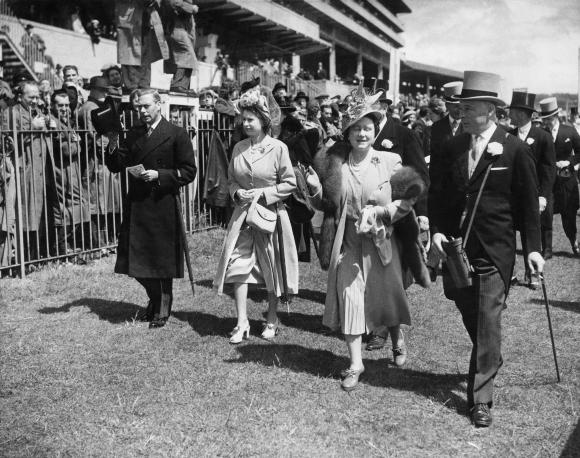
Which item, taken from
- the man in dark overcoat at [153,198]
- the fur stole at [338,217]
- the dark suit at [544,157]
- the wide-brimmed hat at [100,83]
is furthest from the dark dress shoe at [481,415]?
the wide-brimmed hat at [100,83]

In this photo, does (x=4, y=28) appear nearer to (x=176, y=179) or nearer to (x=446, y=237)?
(x=176, y=179)

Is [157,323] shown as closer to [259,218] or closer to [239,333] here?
[239,333]

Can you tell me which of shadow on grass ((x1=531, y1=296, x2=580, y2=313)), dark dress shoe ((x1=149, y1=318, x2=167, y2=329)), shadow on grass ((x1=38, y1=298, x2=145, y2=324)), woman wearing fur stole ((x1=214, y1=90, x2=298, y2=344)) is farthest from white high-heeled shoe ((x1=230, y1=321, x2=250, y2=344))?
shadow on grass ((x1=531, y1=296, x2=580, y2=313))

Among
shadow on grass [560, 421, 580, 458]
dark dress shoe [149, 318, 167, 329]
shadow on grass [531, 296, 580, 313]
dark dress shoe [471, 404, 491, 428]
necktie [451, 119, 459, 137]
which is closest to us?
shadow on grass [560, 421, 580, 458]

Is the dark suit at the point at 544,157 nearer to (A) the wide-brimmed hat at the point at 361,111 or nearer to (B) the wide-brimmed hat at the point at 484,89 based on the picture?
(A) the wide-brimmed hat at the point at 361,111

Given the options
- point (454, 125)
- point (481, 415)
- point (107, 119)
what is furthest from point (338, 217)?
point (454, 125)

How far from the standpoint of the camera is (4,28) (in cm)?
2183

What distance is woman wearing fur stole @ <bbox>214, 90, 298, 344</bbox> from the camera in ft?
20.0

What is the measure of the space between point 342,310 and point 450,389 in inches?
37.9

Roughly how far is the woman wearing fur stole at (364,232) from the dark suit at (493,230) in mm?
515

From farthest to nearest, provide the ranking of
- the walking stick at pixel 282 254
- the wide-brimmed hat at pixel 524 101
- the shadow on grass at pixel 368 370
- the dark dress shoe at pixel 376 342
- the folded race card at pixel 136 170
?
1. the wide-brimmed hat at pixel 524 101
2. the walking stick at pixel 282 254
3. the folded race card at pixel 136 170
4. the dark dress shoe at pixel 376 342
5. the shadow on grass at pixel 368 370

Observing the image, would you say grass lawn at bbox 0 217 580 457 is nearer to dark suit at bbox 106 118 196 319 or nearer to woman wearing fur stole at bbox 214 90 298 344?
woman wearing fur stole at bbox 214 90 298 344

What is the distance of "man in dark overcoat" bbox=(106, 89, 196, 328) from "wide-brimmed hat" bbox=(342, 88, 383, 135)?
1938 millimetres

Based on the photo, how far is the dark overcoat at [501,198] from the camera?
14.6 ft
